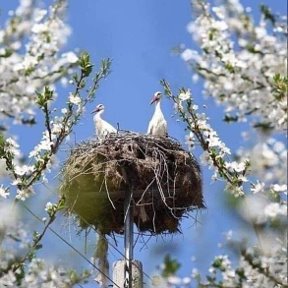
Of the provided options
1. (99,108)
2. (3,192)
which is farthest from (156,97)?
(3,192)

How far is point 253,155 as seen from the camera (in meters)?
3.45

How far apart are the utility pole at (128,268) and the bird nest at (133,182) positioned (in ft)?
0.84

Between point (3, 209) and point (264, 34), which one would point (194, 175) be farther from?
point (264, 34)

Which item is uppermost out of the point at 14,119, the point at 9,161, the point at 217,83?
the point at 9,161

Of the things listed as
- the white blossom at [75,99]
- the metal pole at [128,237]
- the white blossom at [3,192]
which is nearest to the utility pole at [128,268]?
the metal pole at [128,237]

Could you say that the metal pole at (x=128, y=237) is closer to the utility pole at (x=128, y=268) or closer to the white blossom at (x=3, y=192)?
the utility pole at (x=128, y=268)

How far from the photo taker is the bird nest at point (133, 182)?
7402 millimetres

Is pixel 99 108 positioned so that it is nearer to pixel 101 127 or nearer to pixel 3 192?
pixel 101 127

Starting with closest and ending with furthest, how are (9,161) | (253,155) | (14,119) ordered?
(253,155) → (14,119) → (9,161)

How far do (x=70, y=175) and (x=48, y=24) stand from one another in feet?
12.8

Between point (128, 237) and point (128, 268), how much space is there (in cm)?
33

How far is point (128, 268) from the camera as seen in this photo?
695cm

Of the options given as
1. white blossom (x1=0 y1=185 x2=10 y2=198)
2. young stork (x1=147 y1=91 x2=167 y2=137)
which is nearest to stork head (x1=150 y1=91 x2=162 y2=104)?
young stork (x1=147 y1=91 x2=167 y2=137)

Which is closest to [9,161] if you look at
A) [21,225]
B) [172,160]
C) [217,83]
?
[172,160]
